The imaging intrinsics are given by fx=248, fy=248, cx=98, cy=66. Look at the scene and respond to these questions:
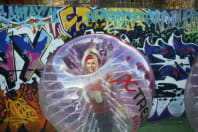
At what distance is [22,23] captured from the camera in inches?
161

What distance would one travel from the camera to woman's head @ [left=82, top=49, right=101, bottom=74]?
3.16 metres

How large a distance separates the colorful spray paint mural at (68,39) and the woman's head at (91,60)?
116cm

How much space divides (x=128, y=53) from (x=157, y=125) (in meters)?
1.92

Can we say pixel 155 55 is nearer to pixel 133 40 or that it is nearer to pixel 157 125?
pixel 133 40

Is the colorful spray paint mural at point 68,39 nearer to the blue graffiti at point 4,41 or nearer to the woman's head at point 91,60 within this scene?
the blue graffiti at point 4,41

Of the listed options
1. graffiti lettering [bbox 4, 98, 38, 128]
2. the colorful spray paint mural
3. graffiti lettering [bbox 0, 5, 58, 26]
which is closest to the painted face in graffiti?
the colorful spray paint mural

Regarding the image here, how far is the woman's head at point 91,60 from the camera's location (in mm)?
3164

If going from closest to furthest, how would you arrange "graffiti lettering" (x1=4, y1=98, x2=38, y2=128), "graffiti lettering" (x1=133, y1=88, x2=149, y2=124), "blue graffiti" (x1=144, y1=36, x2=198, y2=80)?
"graffiti lettering" (x1=133, y1=88, x2=149, y2=124)
"graffiti lettering" (x1=4, y1=98, x2=38, y2=128)
"blue graffiti" (x1=144, y1=36, x2=198, y2=80)

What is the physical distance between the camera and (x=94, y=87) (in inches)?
122

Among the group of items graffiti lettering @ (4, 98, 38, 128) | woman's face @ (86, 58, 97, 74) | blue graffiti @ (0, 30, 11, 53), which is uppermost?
blue graffiti @ (0, 30, 11, 53)

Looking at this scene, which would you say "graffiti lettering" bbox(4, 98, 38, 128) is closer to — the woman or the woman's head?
the woman

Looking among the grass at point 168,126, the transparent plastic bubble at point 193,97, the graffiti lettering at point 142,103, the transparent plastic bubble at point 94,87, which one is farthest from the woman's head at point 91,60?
the grass at point 168,126

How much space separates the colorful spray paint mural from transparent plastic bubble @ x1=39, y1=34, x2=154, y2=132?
0.86 meters

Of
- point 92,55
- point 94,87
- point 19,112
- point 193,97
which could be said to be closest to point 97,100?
point 94,87
